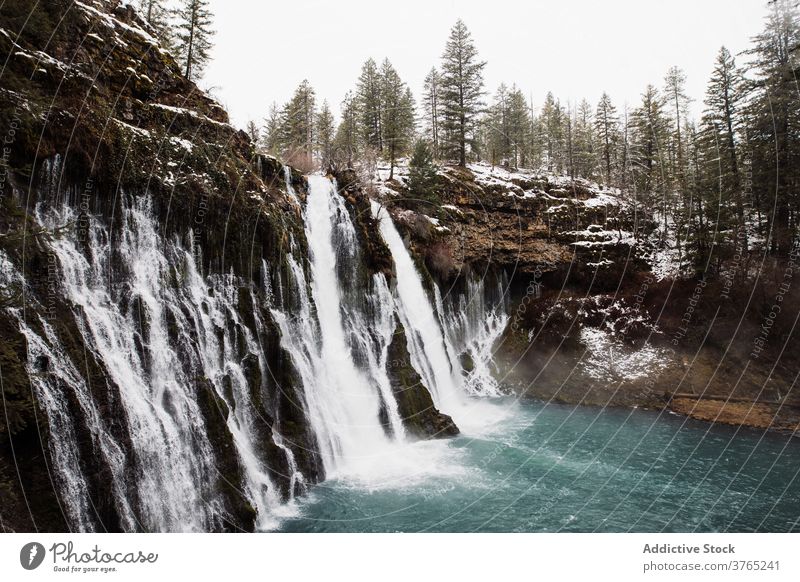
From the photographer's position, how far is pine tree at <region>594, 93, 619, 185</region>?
4794 cm

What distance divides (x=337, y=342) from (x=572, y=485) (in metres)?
10.3

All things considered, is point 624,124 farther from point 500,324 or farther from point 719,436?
point 719,436

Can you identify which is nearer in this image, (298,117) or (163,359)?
(163,359)

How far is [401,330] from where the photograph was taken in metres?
20.2

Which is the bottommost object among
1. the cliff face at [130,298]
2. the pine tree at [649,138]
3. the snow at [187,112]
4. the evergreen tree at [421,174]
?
the cliff face at [130,298]

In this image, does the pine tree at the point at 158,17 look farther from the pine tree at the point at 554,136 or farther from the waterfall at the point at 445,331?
the pine tree at the point at 554,136

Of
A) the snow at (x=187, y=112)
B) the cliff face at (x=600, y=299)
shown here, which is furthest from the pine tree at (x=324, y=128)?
the snow at (x=187, y=112)

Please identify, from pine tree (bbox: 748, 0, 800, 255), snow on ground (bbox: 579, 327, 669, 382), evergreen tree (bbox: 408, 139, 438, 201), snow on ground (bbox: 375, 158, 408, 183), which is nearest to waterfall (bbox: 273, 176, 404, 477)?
evergreen tree (bbox: 408, 139, 438, 201)

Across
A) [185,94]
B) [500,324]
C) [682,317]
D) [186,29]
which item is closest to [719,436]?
[682,317]

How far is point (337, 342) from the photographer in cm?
1764

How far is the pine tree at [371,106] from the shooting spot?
141 ft

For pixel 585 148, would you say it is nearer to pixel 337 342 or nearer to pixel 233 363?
pixel 337 342

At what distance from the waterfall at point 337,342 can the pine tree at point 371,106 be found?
79.5ft

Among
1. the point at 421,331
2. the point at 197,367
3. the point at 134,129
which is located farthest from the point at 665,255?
the point at 134,129
